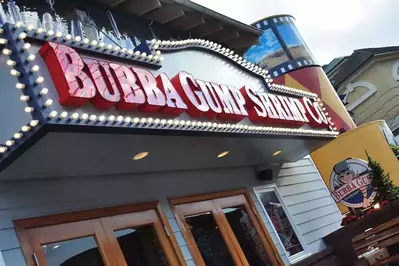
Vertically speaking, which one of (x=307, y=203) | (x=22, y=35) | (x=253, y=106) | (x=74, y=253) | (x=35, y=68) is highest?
(x=22, y=35)

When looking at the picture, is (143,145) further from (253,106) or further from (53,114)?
(253,106)

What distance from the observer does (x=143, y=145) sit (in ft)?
15.9

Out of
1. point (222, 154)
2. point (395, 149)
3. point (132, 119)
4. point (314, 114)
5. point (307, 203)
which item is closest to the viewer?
point (132, 119)

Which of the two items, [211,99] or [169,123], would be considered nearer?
[169,123]

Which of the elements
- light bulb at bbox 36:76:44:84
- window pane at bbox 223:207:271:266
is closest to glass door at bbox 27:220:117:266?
light bulb at bbox 36:76:44:84

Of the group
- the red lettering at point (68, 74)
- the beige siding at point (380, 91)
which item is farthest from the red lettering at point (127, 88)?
the beige siding at point (380, 91)

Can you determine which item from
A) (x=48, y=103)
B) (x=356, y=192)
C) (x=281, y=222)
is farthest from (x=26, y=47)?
(x=356, y=192)

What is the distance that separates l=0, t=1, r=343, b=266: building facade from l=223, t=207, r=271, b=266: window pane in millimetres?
24

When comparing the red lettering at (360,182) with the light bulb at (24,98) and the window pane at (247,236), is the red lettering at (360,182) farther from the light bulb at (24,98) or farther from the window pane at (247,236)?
the light bulb at (24,98)

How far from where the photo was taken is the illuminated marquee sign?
3.78 meters

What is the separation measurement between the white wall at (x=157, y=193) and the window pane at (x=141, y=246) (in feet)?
1.19

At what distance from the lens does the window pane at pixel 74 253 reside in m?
4.47

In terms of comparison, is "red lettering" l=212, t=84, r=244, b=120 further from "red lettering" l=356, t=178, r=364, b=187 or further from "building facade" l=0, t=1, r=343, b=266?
"red lettering" l=356, t=178, r=364, b=187

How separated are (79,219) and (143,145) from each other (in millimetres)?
1077
